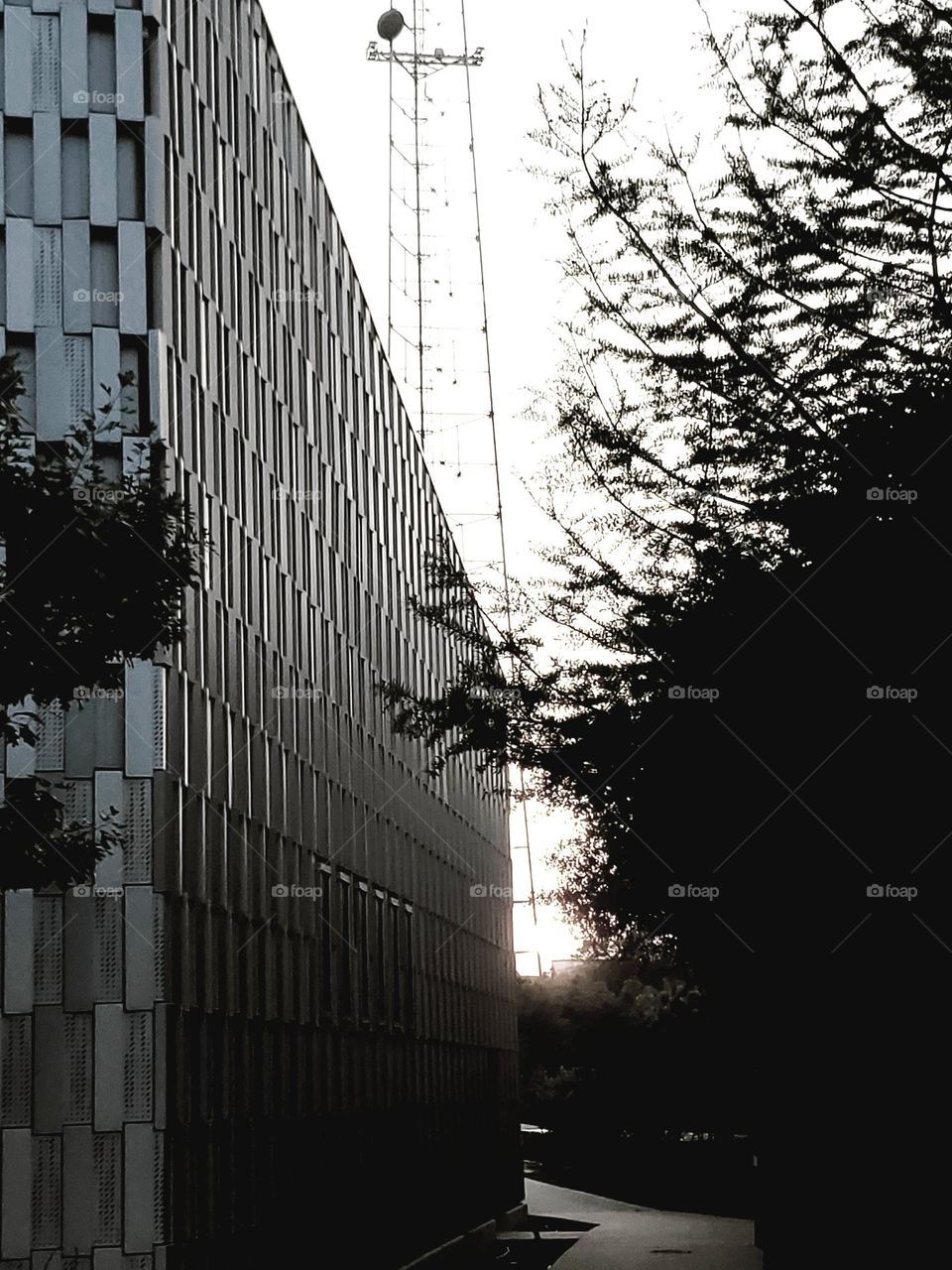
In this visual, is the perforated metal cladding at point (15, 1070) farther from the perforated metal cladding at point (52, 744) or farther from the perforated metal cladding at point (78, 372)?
the perforated metal cladding at point (78, 372)

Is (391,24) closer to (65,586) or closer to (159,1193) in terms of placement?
(159,1193)

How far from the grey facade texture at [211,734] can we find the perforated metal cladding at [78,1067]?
0.08 feet

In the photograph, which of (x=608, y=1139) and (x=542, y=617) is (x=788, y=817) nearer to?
(x=542, y=617)

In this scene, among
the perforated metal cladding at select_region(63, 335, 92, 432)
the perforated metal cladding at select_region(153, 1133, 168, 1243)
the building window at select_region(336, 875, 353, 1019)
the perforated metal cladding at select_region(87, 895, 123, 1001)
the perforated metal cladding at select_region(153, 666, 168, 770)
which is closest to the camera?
the perforated metal cladding at select_region(153, 1133, 168, 1243)

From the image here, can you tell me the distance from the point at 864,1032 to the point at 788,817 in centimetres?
75

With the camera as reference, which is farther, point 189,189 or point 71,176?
point 189,189

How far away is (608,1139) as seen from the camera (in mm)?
58469

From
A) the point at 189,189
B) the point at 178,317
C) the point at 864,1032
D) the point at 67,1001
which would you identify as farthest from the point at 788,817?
the point at 189,189

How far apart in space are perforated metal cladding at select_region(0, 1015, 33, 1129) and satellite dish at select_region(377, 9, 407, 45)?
80.1ft

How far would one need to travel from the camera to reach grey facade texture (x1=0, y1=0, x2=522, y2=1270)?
579 inches

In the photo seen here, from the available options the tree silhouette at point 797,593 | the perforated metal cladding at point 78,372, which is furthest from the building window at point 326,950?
the tree silhouette at point 797,593

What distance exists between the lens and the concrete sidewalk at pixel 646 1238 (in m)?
20.4

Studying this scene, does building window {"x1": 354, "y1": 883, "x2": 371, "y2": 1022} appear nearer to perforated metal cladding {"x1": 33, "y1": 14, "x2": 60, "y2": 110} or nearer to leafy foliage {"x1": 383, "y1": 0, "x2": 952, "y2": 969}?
perforated metal cladding {"x1": 33, "y1": 14, "x2": 60, "y2": 110}

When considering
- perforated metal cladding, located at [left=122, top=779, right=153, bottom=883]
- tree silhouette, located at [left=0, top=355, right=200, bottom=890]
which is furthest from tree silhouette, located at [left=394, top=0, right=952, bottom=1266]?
perforated metal cladding, located at [left=122, top=779, right=153, bottom=883]
